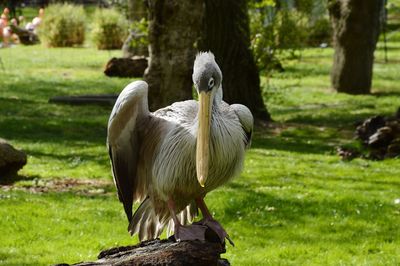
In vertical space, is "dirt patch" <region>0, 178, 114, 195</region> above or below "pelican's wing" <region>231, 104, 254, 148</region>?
below

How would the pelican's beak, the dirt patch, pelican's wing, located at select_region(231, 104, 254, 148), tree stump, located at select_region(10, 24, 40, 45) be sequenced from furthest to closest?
tree stump, located at select_region(10, 24, 40, 45) → the dirt patch → pelican's wing, located at select_region(231, 104, 254, 148) → the pelican's beak

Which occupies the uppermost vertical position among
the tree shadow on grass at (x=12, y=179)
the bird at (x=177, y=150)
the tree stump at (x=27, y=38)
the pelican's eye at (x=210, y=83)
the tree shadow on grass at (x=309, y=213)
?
the pelican's eye at (x=210, y=83)

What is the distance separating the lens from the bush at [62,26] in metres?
30.9

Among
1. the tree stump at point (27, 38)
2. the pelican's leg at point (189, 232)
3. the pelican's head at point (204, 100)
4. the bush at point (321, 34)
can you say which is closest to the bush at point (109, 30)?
the tree stump at point (27, 38)

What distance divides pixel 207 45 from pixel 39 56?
14306 millimetres

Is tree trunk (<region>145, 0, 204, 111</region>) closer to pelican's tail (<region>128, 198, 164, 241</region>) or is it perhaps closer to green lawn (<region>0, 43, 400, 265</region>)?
green lawn (<region>0, 43, 400, 265</region>)

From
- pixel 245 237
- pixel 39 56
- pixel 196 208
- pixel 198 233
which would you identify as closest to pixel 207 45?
pixel 245 237

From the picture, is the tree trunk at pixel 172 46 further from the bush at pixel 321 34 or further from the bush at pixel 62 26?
the bush at pixel 321 34

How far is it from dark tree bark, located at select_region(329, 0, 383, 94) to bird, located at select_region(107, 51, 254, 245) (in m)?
13.7

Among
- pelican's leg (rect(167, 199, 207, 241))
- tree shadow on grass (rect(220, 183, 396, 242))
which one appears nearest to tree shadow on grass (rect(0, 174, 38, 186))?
tree shadow on grass (rect(220, 183, 396, 242))

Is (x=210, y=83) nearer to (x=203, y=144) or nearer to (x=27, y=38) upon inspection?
(x=203, y=144)

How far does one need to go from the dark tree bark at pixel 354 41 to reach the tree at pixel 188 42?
510 centimetres

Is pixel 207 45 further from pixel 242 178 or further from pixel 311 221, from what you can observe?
pixel 311 221

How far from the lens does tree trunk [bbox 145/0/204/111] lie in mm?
12625
